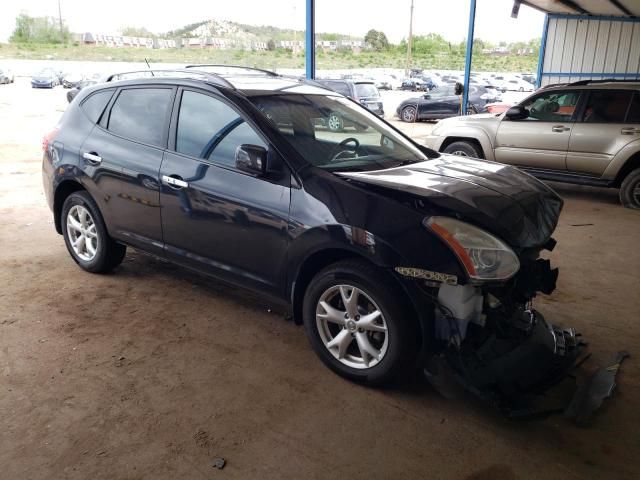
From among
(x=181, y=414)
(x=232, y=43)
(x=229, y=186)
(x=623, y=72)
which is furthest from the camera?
(x=232, y=43)

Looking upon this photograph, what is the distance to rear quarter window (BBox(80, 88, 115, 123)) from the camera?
14.5 feet

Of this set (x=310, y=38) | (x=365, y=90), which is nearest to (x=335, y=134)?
(x=310, y=38)

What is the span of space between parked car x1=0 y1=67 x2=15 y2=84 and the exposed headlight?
36.4m

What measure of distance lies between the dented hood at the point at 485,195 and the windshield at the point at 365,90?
544 inches

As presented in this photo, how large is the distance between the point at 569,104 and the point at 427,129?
35.3 ft

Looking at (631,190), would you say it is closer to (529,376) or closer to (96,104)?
(529,376)

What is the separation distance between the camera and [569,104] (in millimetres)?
7926

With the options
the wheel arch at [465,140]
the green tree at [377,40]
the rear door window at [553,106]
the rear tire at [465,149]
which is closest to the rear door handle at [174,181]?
the rear tire at [465,149]

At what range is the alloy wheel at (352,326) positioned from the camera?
296 cm

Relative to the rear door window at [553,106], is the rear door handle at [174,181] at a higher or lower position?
lower

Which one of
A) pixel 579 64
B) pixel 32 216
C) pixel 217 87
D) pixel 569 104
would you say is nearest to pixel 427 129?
pixel 579 64

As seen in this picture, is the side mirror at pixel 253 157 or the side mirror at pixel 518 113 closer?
the side mirror at pixel 253 157

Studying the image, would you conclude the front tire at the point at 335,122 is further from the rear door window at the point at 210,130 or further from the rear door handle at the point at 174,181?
the rear door handle at the point at 174,181

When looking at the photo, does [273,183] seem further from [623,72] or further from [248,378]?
[623,72]
